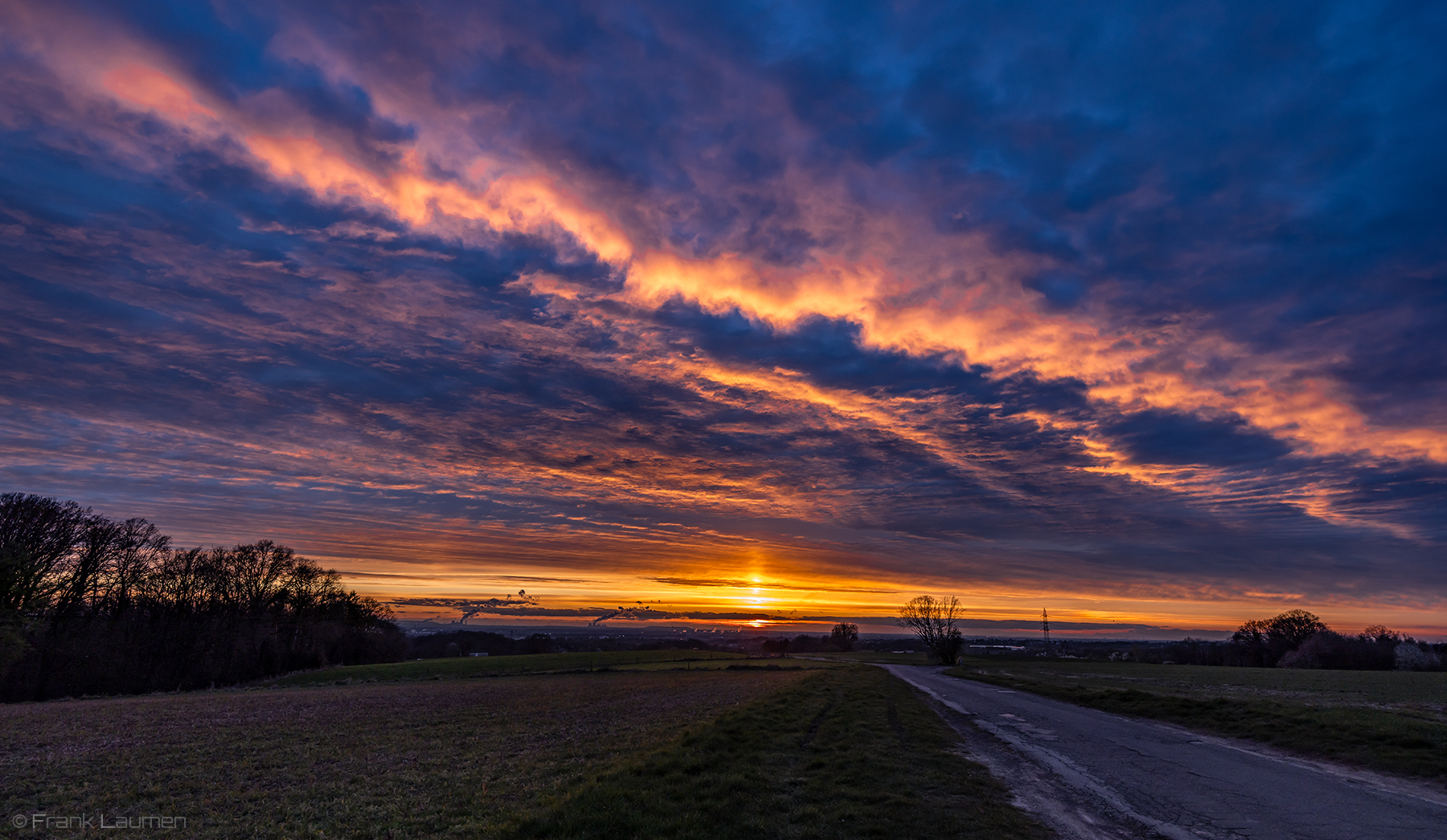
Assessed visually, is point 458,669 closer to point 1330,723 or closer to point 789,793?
point 789,793

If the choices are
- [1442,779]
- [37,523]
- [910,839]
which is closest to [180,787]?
[910,839]

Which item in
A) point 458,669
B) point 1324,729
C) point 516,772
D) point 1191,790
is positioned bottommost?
point 458,669

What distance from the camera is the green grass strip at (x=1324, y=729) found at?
52.2 feet

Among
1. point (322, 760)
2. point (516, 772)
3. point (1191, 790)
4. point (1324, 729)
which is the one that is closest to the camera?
point (1191, 790)

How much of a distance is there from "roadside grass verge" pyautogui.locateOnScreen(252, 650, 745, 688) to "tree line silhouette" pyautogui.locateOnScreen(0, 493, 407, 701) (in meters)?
7.33

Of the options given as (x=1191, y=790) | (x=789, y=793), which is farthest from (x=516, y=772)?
(x=1191, y=790)

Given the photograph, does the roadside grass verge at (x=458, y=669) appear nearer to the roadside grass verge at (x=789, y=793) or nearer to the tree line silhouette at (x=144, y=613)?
the tree line silhouette at (x=144, y=613)

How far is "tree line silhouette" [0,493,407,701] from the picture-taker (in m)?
49.5

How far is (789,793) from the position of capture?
524 inches

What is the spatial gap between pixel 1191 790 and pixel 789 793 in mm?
9508

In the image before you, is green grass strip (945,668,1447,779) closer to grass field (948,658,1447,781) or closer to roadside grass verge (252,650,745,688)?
grass field (948,658,1447,781)

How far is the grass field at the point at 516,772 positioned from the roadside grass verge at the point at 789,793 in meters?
0.06

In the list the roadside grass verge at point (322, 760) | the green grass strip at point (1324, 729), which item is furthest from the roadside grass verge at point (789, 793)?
the green grass strip at point (1324, 729)

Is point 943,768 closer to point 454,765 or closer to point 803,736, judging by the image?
point 803,736
